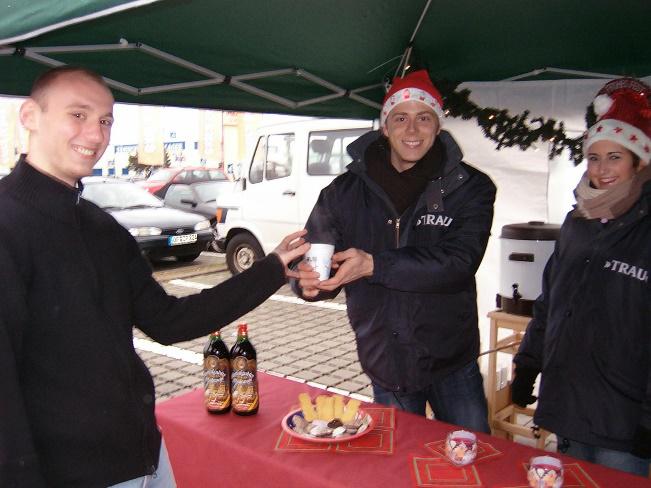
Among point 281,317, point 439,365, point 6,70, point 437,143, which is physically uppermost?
point 6,70

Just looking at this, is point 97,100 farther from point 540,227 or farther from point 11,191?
point 540,227

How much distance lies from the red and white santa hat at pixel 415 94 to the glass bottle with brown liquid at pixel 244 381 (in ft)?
3.95

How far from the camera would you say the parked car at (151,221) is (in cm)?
1028

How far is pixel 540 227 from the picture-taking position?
3531mm

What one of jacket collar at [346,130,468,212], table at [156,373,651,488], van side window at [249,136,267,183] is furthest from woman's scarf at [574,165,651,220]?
van side window at [249,136,267,183]

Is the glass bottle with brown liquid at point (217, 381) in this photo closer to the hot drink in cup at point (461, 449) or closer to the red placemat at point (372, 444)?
the red placemat at point (372, 444)

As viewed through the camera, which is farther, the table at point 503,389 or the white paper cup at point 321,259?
the table at point 503,389

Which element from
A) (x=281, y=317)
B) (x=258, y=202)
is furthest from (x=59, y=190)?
(x=258, y=202)

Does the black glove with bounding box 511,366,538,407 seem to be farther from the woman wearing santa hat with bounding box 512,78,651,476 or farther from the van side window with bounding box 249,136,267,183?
the van side window with bounding box 249,136,267,183

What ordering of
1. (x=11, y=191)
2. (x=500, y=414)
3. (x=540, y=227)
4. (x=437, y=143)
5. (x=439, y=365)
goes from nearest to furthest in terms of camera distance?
(x=11, y=191) → (x=439, y=365) → (x=437, y=143) → (x=540, y=227) → (x=500, y=414)

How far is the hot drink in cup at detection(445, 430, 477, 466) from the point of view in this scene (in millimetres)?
1737

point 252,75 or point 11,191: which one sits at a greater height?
point 252,75

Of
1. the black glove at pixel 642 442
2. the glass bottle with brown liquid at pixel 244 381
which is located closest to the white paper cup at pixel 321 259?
the glass bottle with brown liquid at pixel 244 381

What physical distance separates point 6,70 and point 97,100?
1.45m
